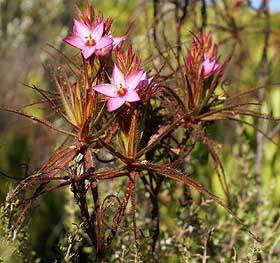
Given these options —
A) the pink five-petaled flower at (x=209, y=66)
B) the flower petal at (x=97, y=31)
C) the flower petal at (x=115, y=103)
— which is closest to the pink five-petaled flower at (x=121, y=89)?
the flower petal at (x=115, y=103)

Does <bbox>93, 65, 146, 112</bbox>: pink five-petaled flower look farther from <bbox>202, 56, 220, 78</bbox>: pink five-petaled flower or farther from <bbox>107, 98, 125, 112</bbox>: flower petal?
<bbox>202, 56, 220, 78</bbox>: pink five-petaled flower

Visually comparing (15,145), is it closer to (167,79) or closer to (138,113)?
A: (167,79)

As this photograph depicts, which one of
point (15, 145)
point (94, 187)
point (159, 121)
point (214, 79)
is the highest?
point (15, 145)

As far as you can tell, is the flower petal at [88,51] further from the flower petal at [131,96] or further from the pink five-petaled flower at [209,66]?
the pink five-petaled flower at [209,66]

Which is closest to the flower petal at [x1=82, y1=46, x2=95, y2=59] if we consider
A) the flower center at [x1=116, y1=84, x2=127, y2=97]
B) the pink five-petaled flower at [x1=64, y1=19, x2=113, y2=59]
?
the pink five-petaled flower at [x1=64, y1=19, x2=113, y2=59]

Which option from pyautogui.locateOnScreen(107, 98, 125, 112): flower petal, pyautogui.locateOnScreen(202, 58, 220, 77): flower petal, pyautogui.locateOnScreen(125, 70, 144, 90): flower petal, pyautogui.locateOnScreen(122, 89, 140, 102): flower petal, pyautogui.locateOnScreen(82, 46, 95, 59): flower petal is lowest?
pyautogui.locateOnScreen(107, 98, 125, 112): flower petal

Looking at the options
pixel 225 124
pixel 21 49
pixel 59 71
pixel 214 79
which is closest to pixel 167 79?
pixel 214 79

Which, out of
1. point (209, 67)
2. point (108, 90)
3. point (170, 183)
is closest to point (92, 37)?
point (108, 90)
